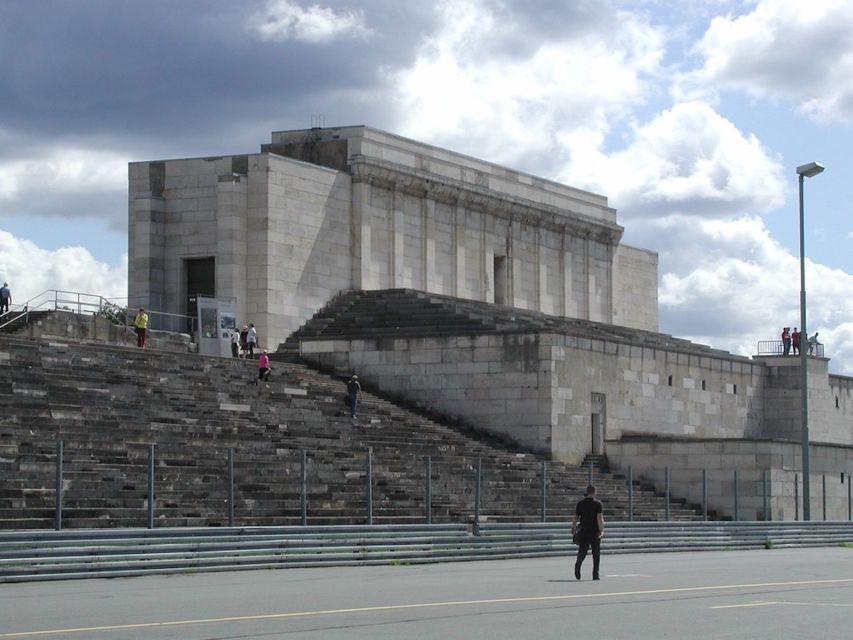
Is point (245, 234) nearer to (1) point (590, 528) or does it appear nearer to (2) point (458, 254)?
(2) point (458, 254)

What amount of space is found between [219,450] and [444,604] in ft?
53.3

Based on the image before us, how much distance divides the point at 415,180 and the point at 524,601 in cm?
4466

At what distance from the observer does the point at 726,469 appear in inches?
1961

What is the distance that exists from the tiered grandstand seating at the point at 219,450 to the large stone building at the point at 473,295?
7.00 feet

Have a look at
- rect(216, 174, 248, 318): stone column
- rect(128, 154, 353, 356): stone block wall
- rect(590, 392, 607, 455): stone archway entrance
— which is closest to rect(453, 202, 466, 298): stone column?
rect(128, 154, 353, 356): stone block wall

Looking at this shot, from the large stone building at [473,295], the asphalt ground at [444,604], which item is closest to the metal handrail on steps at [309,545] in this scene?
the asphalt ground at [444,604]

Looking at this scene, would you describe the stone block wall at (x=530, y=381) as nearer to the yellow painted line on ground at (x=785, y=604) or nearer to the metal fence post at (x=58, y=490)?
the metal fence post at (x=58, y=490)

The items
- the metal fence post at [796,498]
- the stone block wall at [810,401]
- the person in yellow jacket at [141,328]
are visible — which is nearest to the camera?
the person in yellow jacket at [141,328]

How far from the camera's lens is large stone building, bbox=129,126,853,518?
2025 inches

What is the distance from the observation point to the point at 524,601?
868 inches

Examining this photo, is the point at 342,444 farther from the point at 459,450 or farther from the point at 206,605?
the point at 206,605

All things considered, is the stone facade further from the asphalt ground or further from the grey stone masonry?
the asphalt ground

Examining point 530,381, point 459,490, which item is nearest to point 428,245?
point 530,381

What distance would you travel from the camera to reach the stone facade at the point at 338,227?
59.1 metres
